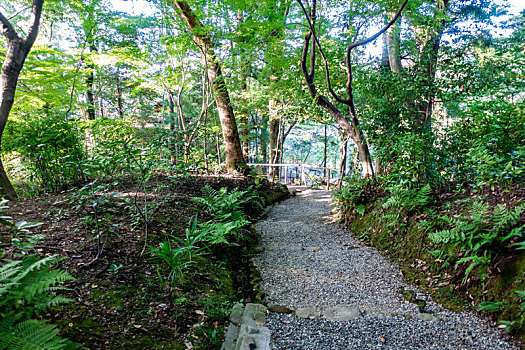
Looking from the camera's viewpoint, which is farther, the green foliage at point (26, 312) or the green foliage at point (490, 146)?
the green foliage at point (490, 146)

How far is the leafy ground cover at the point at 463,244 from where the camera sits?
2.15m

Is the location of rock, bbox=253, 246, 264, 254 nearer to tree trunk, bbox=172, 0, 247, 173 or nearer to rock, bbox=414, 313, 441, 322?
rock, bbox=414, 313, 441, 322

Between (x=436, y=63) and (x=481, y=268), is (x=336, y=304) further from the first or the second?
(x=436, y=63)

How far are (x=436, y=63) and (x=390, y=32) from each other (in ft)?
5.07

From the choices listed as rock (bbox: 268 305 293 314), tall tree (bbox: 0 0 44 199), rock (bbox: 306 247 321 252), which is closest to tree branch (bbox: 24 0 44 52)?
tall tree (bbox: 0 0 44 199)

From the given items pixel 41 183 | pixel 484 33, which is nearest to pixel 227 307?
pixel 41 183

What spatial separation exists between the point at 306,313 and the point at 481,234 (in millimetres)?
1624

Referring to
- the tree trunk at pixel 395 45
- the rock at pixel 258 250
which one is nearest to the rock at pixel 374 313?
the rock at pixel 258 250

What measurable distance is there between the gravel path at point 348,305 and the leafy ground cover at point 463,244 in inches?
5.7

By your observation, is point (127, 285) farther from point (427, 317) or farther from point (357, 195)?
point (357, 195)

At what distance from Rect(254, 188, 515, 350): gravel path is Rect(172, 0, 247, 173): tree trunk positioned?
329 cm

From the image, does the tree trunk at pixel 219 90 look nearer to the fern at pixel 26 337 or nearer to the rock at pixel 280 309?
the rock at pixel 280 309

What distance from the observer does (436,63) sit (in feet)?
16.1

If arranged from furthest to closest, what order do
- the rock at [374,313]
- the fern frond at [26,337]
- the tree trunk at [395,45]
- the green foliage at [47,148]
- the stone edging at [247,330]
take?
the tree trunk at [395,45]
the green foliage at [47,148]
the rock at [374,313]
the stone edging at [247,330]
the fern frond at [26,337]
